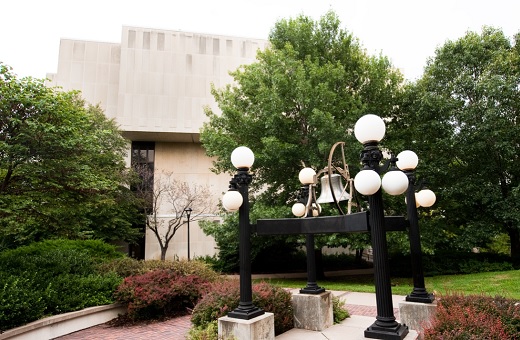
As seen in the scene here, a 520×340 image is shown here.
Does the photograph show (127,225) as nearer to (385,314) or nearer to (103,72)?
(103,72)

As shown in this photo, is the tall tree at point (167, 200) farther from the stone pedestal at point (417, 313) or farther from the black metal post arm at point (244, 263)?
the stone pedestal at point (417, 313)

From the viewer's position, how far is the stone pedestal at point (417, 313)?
549 centimetres

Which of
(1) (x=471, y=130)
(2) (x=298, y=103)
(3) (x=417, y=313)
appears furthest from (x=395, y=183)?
(1) (x=471, y=130)

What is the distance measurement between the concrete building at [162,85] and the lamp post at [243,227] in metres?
22.1

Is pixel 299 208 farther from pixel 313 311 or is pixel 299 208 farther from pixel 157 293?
pixel 157 293

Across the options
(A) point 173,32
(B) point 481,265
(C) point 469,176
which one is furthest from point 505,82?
(A) point 173,32

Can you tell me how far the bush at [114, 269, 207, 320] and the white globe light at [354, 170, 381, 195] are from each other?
→ 6.31m

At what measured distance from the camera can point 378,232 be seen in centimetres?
394

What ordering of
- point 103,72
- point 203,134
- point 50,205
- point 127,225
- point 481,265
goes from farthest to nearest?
point 103,72 < point 127,225 < point 481,265 < point 203,134 < point 50,205

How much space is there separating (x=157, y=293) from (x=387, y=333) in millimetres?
6144

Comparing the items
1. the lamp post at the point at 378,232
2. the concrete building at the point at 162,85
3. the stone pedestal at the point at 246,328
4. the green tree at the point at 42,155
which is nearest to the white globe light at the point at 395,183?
the lamp post at the point at 378,232

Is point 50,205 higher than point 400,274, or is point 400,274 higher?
point 50,205

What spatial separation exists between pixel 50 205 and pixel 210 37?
21.9 m

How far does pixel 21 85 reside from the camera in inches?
336
